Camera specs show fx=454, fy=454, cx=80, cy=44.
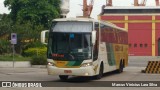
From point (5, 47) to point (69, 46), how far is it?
2401 cm

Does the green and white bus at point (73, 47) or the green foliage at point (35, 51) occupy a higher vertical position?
the green and white bus at point (73, 47)

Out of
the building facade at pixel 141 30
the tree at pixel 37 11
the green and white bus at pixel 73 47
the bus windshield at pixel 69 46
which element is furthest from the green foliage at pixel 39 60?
the building facade at pixel 141 30

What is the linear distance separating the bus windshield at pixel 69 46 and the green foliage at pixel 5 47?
901 inches

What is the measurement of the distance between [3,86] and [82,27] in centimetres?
591

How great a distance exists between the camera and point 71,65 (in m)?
21.9

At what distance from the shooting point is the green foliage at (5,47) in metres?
44.6

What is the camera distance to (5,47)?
4506 centimetres

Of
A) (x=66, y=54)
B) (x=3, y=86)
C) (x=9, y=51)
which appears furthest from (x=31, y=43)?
(x=3, y=86)

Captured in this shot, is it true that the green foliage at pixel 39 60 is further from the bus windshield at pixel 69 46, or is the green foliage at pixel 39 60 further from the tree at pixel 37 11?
the tree at pixel 37 11

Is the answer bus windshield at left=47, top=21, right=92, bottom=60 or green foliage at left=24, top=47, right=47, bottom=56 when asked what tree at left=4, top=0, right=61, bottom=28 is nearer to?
green foliage at left=24, top=47, right=47, bottom=56

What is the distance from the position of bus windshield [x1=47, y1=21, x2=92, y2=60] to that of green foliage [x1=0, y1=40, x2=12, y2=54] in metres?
22.9

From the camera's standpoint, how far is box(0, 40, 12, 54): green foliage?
44.6 meters

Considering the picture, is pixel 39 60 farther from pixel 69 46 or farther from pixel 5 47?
pixel 69 46

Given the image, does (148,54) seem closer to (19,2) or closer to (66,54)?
(19,2)
